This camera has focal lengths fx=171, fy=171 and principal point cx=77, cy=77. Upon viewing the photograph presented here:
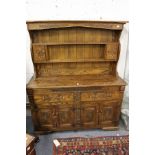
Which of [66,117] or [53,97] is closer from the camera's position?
[53,97]

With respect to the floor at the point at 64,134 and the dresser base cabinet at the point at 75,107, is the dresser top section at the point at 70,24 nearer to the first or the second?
the dresser base cabinet at the point at 75,107

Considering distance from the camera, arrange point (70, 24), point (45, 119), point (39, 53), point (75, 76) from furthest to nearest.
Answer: point (75, 76) < point (45, 119) < point (39, 53) < point (70, 24)

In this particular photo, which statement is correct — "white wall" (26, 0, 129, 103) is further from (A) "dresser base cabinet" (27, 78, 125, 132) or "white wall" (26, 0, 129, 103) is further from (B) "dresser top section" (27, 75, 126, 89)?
(A) "dresser base cabinet" (27, 78, 125, 132)

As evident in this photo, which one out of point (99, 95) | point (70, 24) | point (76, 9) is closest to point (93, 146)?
point (99, 95)

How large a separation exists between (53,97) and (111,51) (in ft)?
3.09

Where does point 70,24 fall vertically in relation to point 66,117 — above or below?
above

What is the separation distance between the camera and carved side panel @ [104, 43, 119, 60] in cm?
218

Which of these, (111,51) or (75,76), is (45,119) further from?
(111,51)

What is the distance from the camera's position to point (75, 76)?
2.34 m

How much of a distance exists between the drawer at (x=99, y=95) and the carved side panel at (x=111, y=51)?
1.49 ft

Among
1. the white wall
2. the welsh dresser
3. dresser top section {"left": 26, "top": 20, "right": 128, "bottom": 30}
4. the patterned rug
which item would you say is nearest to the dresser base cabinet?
the welsh dresser

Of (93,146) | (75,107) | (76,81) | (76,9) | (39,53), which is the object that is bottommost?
(93,146)
